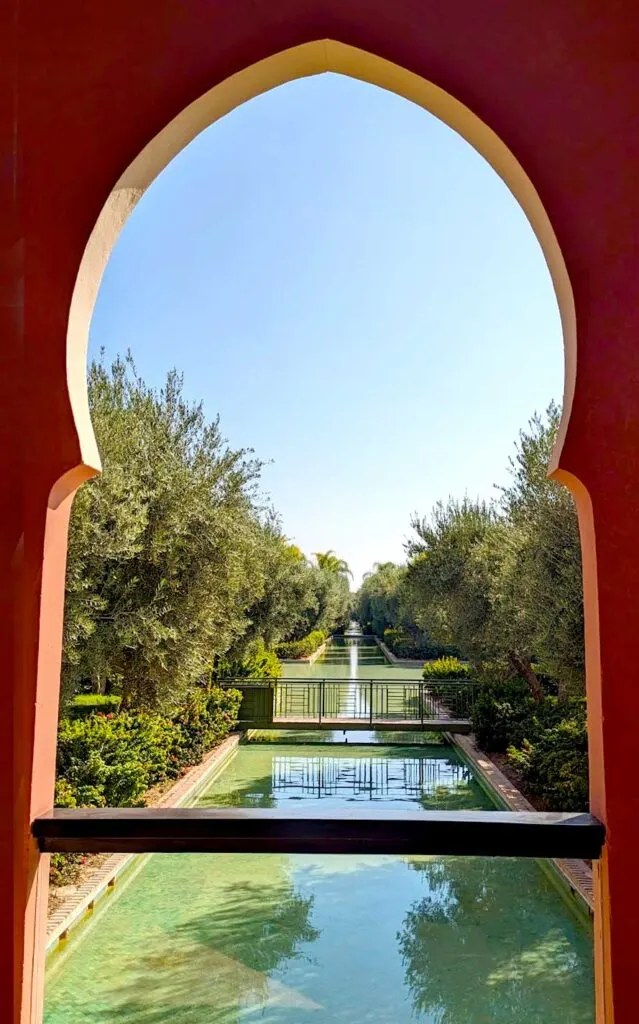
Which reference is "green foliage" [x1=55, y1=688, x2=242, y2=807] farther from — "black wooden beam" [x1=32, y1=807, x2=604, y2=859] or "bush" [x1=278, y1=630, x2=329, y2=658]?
"bush" [x1=278, y1=630, x2=329, y2=658]

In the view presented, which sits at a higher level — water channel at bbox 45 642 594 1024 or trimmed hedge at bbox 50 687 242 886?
trimmed hedge at bbox 50 687 242 886

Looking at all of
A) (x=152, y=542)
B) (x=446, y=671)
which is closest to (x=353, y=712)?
(x=446, y=671)

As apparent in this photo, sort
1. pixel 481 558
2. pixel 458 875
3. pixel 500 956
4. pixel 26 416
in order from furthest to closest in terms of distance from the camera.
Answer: pixel 481 558
pixel 458 875
pixel 500 956
pixel 26 416

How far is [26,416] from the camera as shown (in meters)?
1.96

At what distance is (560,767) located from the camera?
26.3ft

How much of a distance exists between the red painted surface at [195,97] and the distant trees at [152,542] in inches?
199

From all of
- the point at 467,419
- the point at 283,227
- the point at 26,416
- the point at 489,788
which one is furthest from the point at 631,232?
the point at 489,788

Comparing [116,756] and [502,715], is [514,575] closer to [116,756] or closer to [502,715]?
[502,715]

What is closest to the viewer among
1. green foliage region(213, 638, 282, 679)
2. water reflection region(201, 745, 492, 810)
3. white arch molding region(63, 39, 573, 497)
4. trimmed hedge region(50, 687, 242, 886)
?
white arch molding region(63, 39, 573, 497)

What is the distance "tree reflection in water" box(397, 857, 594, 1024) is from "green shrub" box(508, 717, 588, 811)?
0.91 metres

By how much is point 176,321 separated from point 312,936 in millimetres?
6902

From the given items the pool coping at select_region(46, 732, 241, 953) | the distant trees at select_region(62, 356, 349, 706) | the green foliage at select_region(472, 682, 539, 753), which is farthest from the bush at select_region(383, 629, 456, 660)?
the distant trees at select_region(62, 356, 349, 706)

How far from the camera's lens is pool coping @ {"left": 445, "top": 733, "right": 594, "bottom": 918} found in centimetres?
620

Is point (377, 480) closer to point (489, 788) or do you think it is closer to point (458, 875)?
point (489, 788)
